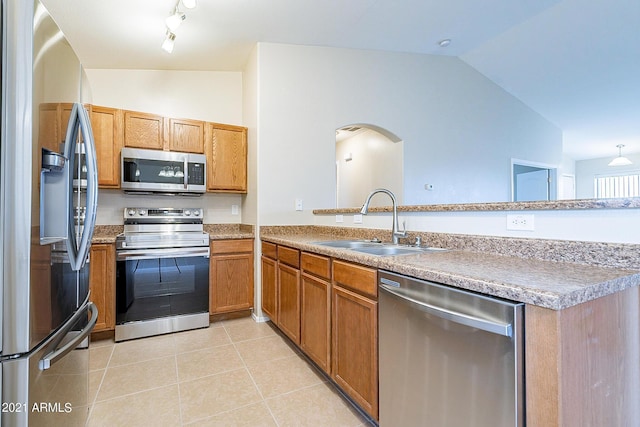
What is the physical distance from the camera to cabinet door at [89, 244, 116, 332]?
2.53 m

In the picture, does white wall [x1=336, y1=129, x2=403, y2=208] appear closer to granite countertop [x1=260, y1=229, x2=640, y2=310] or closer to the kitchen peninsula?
granite countertop [x1=260, y1=229, x2=640, y2=310]

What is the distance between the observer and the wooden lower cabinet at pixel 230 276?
2979 millimetres

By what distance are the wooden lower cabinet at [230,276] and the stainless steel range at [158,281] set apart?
8 cm

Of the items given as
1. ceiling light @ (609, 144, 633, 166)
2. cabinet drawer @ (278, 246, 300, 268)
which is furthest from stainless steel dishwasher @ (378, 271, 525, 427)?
ceiling light @ (609, 144, 633, 166)

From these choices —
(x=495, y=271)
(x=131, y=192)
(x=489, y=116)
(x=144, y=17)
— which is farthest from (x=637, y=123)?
(x=131, y=192)

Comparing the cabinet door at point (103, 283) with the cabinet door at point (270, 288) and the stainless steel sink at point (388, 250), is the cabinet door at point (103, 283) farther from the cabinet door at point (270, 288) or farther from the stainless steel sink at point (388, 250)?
the stainless steel sink at point (388, 250)

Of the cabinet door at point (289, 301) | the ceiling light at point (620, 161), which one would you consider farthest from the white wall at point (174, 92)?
the ceiling light at point (620, 161)

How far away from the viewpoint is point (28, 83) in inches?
33.2

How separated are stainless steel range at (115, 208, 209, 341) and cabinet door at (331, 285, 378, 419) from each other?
166 cm

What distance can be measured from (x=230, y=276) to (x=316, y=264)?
4.70ft

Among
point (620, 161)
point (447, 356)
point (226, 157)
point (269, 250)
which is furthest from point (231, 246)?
point (620, 161)

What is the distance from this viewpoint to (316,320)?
1978 mm

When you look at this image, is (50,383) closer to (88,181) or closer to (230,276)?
(88,181)

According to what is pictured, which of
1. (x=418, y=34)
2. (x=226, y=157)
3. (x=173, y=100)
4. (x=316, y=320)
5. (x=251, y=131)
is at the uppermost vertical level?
(x=418, y=34)
